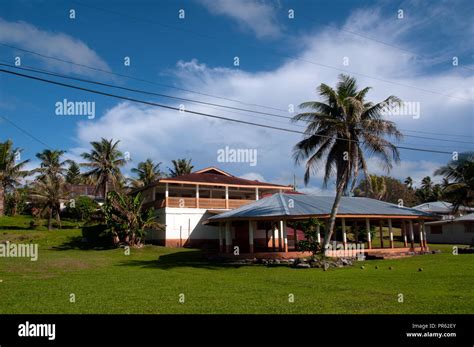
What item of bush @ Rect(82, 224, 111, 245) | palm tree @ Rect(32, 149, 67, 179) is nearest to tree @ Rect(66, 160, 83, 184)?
palm tree @ Rect(32, 149, 67, 179)

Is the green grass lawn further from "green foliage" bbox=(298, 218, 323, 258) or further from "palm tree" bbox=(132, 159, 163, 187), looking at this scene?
"palm tree" bbox=(132, 159, 163, 187)

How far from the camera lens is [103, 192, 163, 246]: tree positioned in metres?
31.0

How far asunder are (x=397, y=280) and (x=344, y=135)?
8.37 metres

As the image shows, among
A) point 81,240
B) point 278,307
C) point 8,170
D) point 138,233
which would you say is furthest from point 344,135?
point 8,170

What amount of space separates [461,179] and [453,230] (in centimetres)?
1311

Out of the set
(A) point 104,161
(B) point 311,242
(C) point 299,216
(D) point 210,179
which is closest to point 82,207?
(A) point 104,161

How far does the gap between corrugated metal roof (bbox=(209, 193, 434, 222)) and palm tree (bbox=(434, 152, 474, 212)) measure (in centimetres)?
413

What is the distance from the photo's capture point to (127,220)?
31188mm

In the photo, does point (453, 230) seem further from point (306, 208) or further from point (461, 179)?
point (306, 208)
